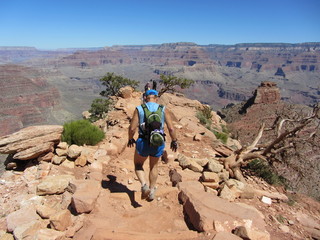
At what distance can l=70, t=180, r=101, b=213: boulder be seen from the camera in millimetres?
4414

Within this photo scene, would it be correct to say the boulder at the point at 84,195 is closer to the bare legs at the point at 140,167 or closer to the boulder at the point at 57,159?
the bare legs at the point at 140,167

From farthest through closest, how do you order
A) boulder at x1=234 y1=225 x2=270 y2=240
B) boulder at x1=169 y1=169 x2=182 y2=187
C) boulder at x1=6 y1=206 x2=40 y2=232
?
boulder at x1=169 y1=169 x2=182 y2=187 < boulder at x1=6 y1=206 x2=40 y2=232 < boulder at x1=234 y1=225 x2=270 y2=240

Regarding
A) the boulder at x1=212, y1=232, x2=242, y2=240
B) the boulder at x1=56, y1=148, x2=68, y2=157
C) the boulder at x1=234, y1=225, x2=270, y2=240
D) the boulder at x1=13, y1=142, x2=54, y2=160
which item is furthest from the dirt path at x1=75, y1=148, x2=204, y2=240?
the boulder at x1=13, y1=142, x2=54, y2=160

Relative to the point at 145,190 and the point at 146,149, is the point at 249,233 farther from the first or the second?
the point at 146,149

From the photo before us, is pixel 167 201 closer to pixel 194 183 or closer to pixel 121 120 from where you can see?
pixel 194 183

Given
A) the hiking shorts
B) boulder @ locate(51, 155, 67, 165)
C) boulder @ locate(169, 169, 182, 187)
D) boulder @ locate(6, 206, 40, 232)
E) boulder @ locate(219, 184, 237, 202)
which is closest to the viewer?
boulder @ locate(6, 206, 40, 232)

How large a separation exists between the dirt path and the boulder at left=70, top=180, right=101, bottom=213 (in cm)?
15

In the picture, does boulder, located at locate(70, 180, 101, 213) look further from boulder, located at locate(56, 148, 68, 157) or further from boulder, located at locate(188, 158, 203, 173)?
boulder, located at locate(188, 158, 203, 173)

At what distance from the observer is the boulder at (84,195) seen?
14.5 ft

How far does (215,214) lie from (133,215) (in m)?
1.58

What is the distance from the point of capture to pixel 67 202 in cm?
479

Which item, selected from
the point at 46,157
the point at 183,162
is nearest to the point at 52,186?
the point at 46,157

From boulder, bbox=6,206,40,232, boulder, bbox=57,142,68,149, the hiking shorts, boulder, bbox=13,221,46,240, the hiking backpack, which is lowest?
boulder, bbox=6,206,40,232

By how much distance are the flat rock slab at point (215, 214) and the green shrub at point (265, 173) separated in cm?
400
